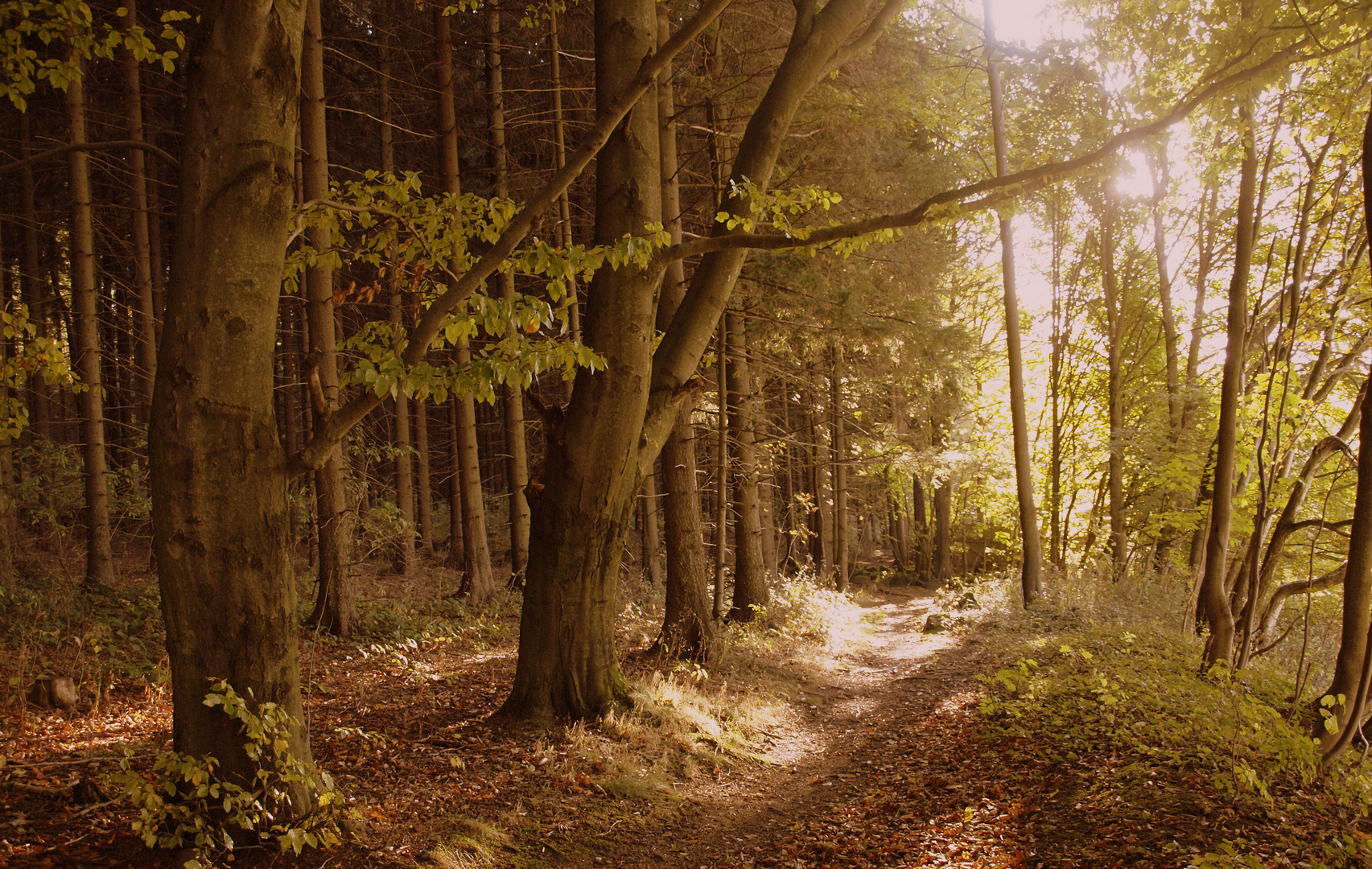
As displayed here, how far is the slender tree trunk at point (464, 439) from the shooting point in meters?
11.5

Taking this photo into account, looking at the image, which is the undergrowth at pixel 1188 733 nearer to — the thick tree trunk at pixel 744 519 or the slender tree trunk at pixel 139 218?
the thick tree trunk at pixel 744 519

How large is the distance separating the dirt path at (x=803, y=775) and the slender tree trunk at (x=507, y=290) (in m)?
5.28

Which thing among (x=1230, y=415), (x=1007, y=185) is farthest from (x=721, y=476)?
(x=1007, y=185)

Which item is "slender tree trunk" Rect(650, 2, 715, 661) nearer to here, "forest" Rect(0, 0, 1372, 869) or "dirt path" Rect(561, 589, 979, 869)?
"forest" Rect(0, 0, 1372, 869)

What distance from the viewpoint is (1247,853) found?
3750 millimetres

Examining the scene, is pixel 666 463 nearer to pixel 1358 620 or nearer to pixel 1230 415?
pixel 1230 415

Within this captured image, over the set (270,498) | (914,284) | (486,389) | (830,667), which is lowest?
(830,667)

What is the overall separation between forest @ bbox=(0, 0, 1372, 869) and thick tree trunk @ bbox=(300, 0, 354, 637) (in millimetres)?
57

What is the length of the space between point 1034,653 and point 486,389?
7.86 m

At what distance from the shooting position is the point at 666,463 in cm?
923

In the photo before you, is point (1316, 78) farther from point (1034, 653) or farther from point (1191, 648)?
point (1034, 653)

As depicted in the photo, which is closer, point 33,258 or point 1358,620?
point 1358,620

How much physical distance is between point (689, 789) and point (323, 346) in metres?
6.91

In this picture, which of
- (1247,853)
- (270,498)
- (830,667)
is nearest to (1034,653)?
(830,667)
